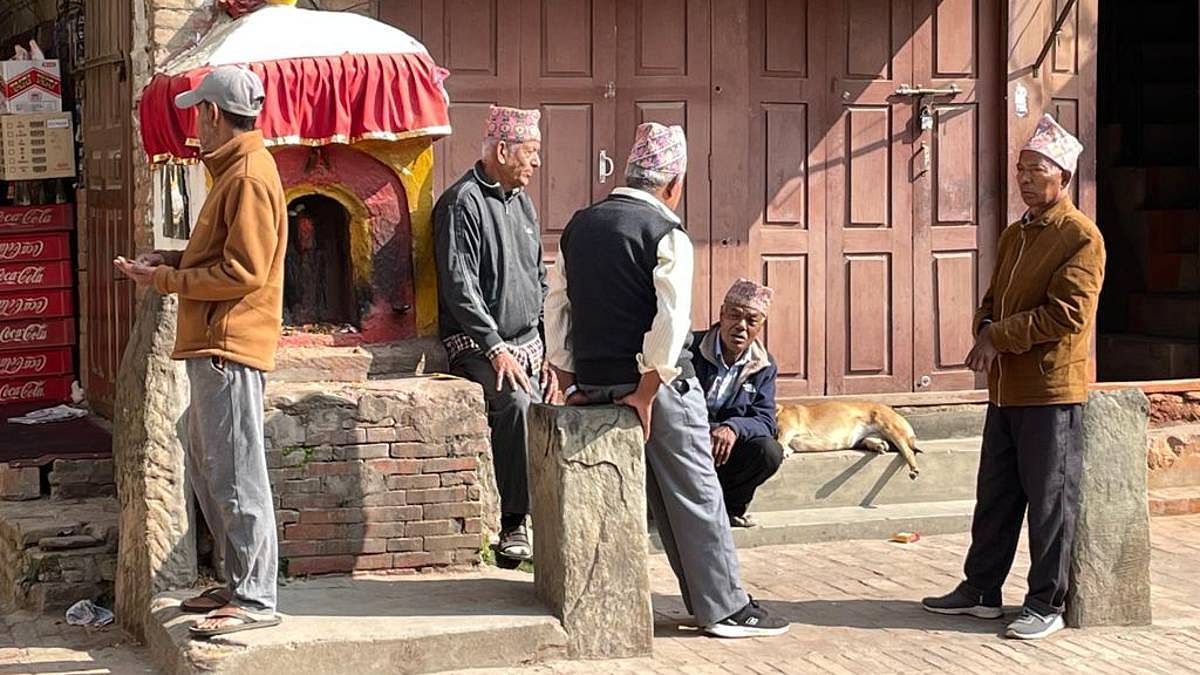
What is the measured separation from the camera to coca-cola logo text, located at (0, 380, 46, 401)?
10.2 metres

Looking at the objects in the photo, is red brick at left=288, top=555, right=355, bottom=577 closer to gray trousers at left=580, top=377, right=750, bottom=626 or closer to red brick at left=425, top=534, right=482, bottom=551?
red brick at left=425, top=534, right=482, bottom=551

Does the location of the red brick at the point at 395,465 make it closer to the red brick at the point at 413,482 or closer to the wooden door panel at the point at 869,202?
the red brick at the point at 413,482

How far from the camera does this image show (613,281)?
260 inches

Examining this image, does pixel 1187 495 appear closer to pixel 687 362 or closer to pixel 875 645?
pixel 875 645

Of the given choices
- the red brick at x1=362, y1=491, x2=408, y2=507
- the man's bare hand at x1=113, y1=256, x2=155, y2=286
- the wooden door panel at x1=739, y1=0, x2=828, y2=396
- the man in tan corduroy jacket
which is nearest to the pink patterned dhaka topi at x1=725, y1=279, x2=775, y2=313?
the man in tan corduroy jacket

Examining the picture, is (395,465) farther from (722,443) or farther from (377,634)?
(722,443)

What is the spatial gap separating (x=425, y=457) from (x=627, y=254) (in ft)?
5.05

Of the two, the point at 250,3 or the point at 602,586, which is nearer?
the point at 602,586

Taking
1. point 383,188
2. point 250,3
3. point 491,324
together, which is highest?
point 250,3

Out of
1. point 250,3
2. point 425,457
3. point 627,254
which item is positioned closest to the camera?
point 627,254

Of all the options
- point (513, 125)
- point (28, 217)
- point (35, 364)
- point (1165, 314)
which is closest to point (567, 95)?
point (513, 125)

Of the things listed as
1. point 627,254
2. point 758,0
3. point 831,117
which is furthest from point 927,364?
point 627,254

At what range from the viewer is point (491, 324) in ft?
25.7

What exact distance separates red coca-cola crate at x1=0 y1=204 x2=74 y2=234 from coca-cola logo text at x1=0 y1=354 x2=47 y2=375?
2.43 ft
